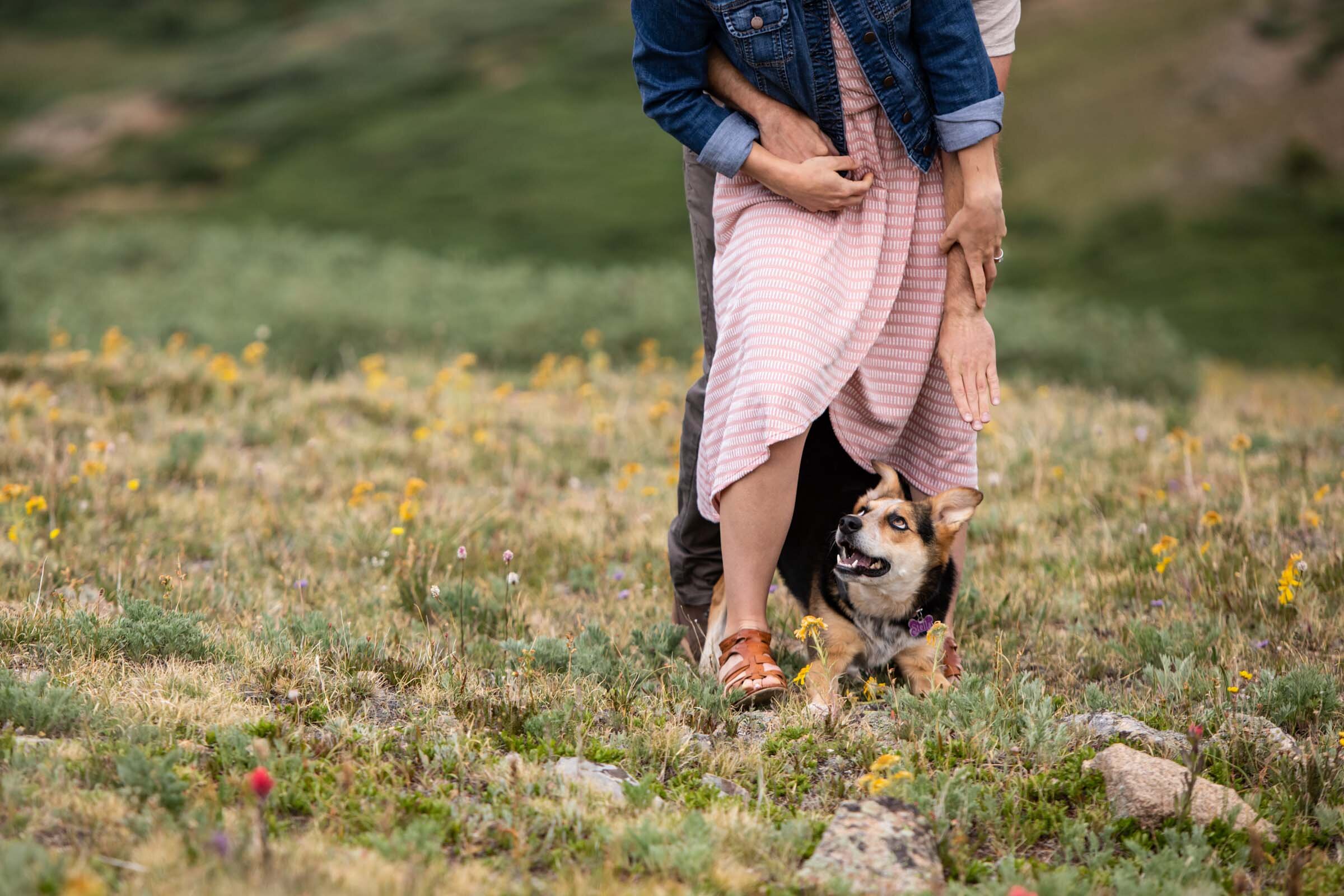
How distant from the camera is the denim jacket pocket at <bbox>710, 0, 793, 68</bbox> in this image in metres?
3.14

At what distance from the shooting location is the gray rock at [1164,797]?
102 inches

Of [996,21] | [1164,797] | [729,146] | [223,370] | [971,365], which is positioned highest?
[996,21]

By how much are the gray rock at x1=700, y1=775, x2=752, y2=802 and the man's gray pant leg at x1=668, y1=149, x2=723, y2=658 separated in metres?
0.94

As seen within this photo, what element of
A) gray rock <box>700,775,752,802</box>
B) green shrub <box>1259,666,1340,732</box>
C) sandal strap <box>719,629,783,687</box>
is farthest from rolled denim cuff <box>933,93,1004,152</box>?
gray rock <box>700,775,752,802</box>

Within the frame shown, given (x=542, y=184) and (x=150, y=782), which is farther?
(x=542, y=184)

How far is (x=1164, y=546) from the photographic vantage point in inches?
166

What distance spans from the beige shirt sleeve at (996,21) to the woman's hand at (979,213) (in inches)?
15.6

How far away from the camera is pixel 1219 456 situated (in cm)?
587

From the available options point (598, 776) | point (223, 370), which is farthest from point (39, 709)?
point (223, 370)

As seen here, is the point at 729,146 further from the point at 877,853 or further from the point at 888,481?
the point at 877,853

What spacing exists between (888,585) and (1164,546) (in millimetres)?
1422

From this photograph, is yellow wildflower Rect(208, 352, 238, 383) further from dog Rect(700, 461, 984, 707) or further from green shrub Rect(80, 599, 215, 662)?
dog Rect(700, 461, 984, 707)

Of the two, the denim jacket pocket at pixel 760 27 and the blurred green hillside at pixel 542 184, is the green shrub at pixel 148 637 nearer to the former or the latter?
the denim jacket pocket at pixel 760 27

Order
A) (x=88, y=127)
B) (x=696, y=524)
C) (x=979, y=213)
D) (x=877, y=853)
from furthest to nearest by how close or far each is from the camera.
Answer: (x=88, y=127) < (x=696, y=524) < (x=979, y=213) < (x=877, y=853)
